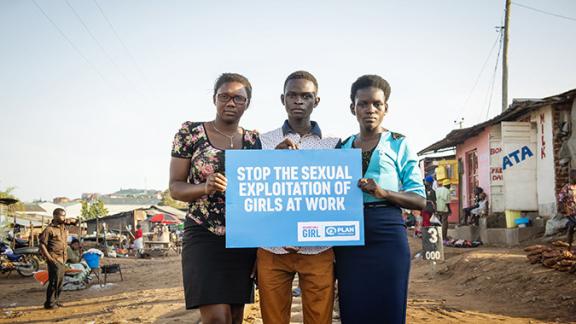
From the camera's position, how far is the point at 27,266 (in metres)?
13.8

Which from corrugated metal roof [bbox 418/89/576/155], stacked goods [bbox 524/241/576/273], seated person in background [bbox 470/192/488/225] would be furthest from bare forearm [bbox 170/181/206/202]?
seated person in background [bbox 470/192/488/225]

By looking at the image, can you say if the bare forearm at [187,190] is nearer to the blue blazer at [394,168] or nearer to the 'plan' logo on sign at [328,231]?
the 'plan' logo on sign at [328,231]

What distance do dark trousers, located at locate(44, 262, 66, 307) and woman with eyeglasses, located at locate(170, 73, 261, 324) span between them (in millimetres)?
6918

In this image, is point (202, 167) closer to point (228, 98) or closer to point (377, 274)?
point (228, 98)

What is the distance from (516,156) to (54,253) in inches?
413

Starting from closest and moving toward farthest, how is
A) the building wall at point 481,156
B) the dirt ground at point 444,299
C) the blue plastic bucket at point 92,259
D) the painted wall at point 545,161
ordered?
the dirt ground at point 444,299 < the painted wall at point 545,161 < the blue plastic bucket at point 92,259 < the building wall at point 481,156

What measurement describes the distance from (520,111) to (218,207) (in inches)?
431

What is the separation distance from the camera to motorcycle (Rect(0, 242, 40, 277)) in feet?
44.7

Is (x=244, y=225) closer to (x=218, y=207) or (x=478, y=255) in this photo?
(x=218, y=207)

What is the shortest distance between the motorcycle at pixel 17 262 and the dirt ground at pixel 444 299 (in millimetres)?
2699

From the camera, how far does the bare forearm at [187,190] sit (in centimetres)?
256

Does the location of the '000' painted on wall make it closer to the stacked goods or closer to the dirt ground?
the dirt ground

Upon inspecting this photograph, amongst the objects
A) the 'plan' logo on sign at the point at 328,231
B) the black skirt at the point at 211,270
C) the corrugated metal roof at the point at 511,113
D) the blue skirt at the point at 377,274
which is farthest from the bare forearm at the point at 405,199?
the corrugated metal roof at the point at 511,113

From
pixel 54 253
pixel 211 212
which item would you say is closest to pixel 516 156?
pixel 54 253
